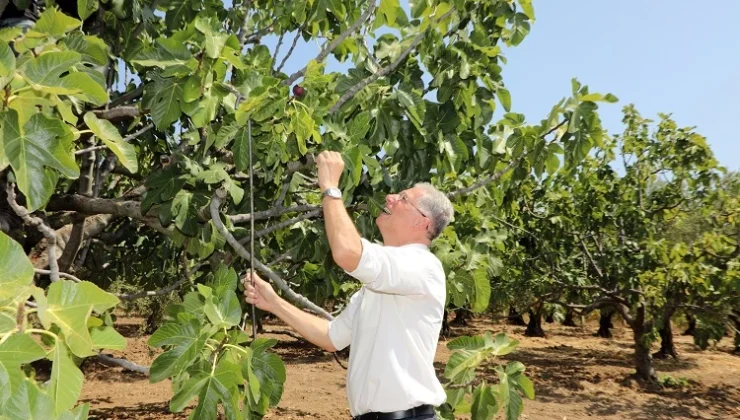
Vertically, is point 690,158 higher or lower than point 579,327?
higher

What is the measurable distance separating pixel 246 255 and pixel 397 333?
0.89m

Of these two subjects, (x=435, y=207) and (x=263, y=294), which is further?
(x=263, y=294)

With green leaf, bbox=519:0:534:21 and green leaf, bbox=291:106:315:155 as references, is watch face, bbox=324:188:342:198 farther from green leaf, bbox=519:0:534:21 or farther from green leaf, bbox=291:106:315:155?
green leaf, bbox=519:0:534:21

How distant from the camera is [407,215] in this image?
2.68 meters

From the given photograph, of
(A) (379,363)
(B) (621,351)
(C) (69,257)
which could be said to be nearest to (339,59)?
(C) (69,257)

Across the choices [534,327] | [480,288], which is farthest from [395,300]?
[534,327]

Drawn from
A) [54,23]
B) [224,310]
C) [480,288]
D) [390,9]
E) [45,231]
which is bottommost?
[224,310]

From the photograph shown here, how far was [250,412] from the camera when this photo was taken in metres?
2.29

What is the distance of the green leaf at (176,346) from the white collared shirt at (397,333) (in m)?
0.64

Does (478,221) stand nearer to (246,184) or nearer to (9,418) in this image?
(246,184)

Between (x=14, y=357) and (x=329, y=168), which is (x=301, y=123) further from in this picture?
(x=14, y=357)

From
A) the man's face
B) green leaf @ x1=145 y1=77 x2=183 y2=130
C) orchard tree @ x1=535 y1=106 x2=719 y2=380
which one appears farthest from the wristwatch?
orchard tree @ x1=535 y1=106 x2=719 y2=380

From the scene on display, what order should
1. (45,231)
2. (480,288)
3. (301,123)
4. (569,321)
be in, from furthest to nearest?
(569,321) < (480,288) < (45,231) < (301,123)

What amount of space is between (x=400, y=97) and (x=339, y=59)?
159cm
